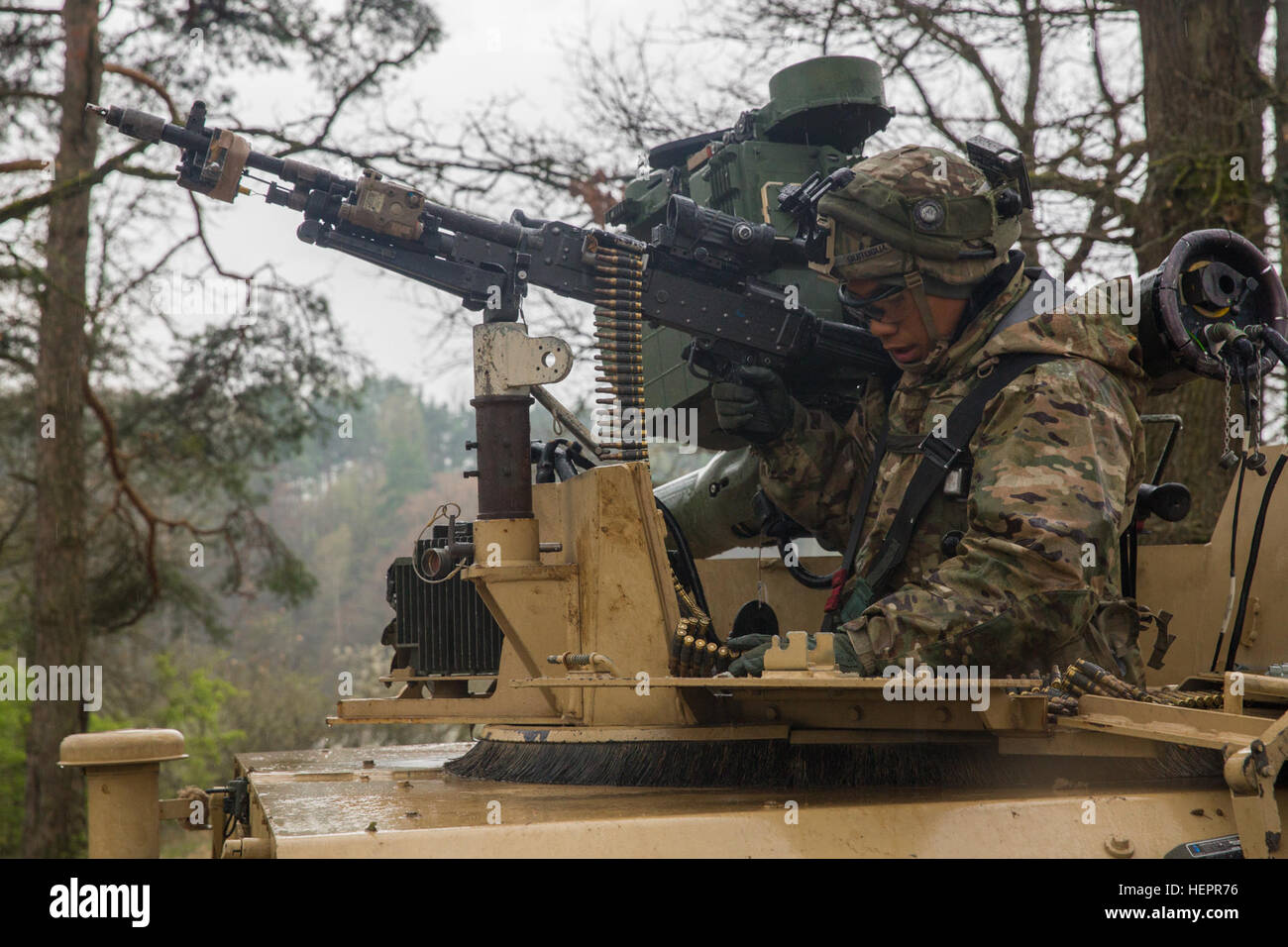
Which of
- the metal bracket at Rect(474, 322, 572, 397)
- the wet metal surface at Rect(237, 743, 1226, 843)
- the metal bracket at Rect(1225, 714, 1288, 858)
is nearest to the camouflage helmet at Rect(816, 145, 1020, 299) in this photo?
the metal bracket at Rect(474, 322, 572, 397)

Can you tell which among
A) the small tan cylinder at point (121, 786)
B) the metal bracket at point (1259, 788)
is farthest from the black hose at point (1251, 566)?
the small tan cylinder at point (121, 786)

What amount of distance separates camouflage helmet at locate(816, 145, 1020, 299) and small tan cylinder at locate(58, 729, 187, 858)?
2.63 meters

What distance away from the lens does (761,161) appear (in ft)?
18.7

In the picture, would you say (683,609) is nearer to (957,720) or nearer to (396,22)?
(957,720)

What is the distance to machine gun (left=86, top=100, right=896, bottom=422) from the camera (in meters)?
4.79

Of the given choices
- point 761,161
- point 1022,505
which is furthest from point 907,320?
point 761,161

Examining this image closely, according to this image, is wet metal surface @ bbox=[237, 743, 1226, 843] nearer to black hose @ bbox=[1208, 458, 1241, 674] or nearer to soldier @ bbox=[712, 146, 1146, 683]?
soldier @ bbox=[712, 146, 1146, 683]

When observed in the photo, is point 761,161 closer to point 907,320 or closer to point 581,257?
point 581,257

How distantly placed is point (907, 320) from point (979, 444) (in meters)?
0.63

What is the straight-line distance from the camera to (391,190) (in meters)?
4.81

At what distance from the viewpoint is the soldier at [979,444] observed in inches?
145

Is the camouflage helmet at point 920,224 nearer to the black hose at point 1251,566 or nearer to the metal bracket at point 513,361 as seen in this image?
the metal bracket at point 513,361
